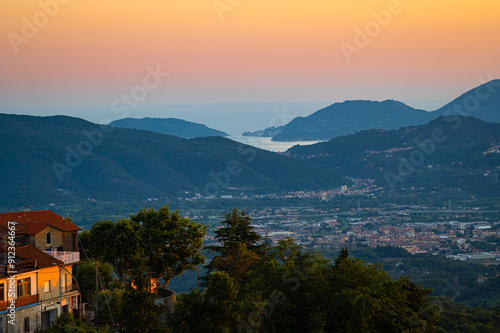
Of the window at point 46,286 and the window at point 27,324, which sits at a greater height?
the window at point 46,286

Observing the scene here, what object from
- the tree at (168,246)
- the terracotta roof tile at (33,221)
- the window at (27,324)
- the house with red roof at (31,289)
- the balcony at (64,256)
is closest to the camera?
the house with red roof at (31,289)

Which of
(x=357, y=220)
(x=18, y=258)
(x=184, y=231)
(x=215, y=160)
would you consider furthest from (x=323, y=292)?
(x=215, y=160)

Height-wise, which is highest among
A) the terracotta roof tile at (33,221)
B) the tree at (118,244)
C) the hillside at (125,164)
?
the hillside at (125,164)

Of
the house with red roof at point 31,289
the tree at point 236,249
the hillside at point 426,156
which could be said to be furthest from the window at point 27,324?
the hillside at point 426,156

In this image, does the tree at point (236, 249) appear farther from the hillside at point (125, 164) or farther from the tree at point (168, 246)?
the hillside at point (125, 164)

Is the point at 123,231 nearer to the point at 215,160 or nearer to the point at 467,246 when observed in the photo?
the point at 467,246

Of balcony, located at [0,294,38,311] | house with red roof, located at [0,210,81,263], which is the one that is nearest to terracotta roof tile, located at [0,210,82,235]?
house with red roof, located at [0,210,81,263]

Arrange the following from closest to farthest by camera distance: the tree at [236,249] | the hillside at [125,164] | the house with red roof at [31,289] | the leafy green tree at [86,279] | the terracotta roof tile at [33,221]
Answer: the house with red roof at [31,289] < the terracotta roof tile at [33,221] < the leafy green tree at [86,279] < the tree at [236,249] < the hillside at [125,164]
